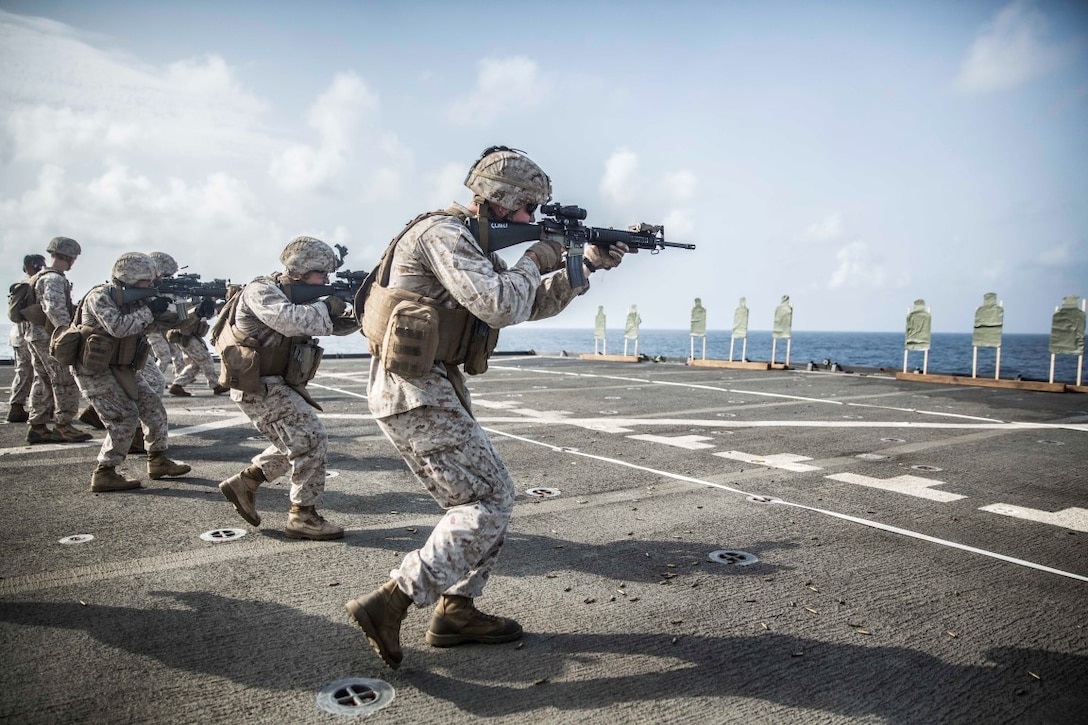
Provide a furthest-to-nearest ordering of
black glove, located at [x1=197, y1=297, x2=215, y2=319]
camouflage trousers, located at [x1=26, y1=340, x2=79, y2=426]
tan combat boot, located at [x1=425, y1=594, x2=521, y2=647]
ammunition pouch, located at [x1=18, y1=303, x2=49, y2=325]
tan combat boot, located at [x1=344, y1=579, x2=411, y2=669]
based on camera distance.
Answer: ammunition pouch, located at [x1=18, y1=303, x2=49, y2=325] < camouflage trousers, located at [x1=26, y1=340, x2=79, y2=426] < black glove, located at [x1=197, y1=297, x2=215, y2=319] < tan combat boot, located at [x1=425, y1=594, x2=521, y2=647] < tan combat boot, located at [x1=344, y1=579, x2=411, y2=669]

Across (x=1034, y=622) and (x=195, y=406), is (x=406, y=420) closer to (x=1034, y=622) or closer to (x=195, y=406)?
(x=1034, y=622)

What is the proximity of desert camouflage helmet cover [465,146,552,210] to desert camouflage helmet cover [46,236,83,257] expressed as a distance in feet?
25.1

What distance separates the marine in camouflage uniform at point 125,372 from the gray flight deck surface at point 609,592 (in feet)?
1.71

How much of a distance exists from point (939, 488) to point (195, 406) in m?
11.0

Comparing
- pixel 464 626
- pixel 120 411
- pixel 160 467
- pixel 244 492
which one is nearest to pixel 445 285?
pixel 464 626

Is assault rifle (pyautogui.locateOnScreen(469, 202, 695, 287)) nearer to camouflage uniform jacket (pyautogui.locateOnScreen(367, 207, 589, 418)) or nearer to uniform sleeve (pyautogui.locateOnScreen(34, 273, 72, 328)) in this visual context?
camouflage uniform jacket (pyautogui.locateOnScreen(367, 207, 589, 418))

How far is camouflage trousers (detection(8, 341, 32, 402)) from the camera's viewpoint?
9.41 meters

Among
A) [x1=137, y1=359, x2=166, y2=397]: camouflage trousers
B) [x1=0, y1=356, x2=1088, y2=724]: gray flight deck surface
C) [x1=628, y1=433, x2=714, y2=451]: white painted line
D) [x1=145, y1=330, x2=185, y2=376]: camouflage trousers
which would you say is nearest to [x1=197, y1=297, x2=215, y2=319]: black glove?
[x1=137, y1=359, x2=166, y2=397]: camouflage trousers

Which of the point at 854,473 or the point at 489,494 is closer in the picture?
the point at 489,494

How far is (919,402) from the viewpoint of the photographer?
13016mm

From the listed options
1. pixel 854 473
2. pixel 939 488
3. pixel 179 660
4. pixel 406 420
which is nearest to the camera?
pixel 179 660

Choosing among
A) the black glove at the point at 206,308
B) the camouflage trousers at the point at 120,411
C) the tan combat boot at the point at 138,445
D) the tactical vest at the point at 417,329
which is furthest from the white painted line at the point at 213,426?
the tactical vest at the point at 417,329

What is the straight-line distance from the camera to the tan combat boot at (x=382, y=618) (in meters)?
2.90

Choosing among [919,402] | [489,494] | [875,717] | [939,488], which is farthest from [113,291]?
[919,402]
